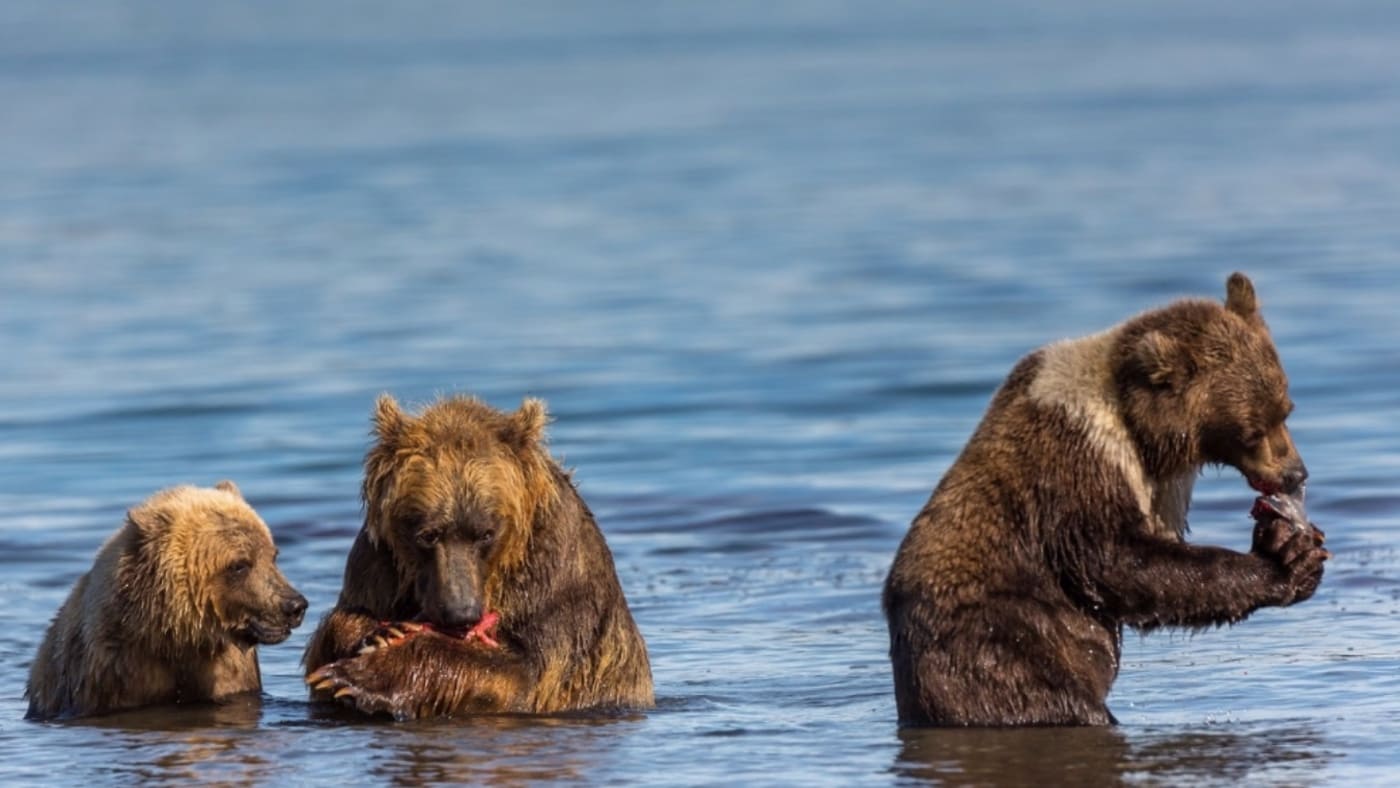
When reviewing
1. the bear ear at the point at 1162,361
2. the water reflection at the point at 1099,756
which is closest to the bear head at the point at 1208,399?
the bear ear at the point at 1162,361

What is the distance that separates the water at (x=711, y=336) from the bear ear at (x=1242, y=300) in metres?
1.67

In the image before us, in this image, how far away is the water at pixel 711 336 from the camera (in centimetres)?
982

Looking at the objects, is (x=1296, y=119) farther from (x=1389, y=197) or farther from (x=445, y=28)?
(x=445, y=28)

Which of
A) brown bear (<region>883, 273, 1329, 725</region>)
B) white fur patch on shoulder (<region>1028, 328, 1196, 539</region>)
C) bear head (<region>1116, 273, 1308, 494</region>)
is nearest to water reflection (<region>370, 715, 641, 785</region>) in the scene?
brown bear (<region>883, 273, 1329, 725</region>)

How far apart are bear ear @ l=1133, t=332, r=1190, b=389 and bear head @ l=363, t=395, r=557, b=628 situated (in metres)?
2.45

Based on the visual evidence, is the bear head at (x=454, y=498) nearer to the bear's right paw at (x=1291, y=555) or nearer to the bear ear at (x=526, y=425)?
the bear ear at (x=526, y=425)

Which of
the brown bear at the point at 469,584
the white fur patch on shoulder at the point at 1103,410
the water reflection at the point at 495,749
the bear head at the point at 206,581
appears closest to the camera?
the water reflection at the point at 495,749

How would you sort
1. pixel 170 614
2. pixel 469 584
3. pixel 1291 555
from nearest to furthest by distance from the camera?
pixel 1291 555
pixel 469 584
pixel 170 614

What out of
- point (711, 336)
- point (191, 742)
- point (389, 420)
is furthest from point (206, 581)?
point (711, 336)

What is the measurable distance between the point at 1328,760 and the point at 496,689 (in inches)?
130

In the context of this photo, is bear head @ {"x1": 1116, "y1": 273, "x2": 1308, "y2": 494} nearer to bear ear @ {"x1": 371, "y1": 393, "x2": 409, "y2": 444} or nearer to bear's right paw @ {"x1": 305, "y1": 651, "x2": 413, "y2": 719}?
bear ear @ {"x1": 371, "y1": 393, "x2": 409, "y2": 444}

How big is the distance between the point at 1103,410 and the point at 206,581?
13.2 feet

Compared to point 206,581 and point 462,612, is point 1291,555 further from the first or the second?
point 206,581

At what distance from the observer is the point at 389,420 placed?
9.52m
